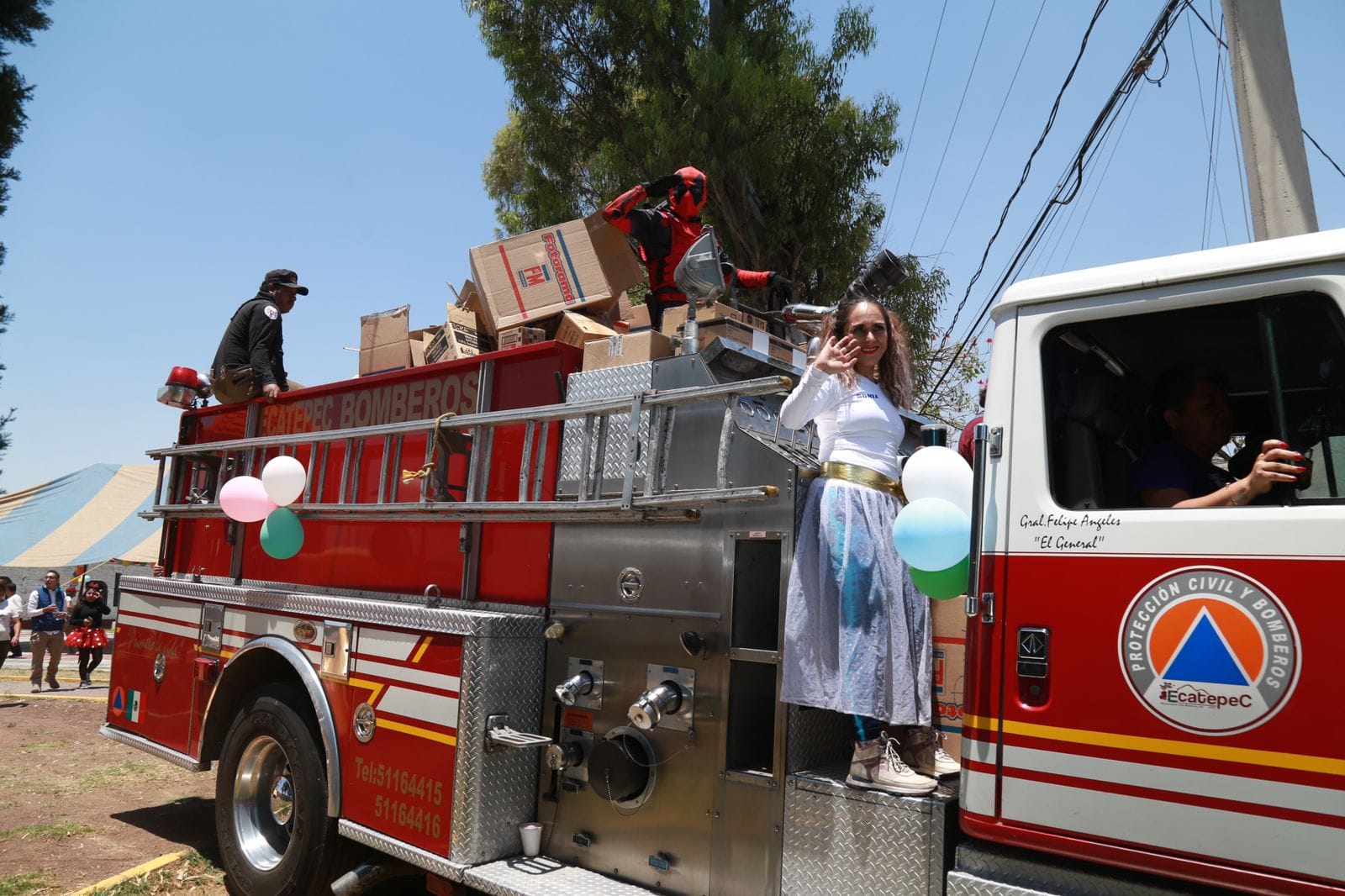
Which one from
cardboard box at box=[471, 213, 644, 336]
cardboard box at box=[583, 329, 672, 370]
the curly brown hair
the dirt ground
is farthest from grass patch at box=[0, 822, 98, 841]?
the curly brown hair

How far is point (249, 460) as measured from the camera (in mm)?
5566

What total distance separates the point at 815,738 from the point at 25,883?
14.2 feet

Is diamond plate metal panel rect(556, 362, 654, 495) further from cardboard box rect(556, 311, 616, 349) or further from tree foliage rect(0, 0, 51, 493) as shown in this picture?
tree foliage rect(0, 0, 51, 493)

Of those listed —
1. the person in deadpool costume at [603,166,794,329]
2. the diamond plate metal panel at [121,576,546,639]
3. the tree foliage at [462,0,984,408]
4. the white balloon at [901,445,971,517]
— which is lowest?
the diamond plate metal panel at [121,576,546,639]

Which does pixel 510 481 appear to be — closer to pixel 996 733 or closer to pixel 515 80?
pixel 996 733

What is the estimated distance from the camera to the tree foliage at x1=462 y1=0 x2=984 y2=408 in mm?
12539

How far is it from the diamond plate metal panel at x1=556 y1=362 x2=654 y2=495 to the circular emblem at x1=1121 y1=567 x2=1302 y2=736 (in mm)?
1849

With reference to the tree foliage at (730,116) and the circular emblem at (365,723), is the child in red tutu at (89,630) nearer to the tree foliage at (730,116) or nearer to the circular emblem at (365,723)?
the tree foliage at (730,116)

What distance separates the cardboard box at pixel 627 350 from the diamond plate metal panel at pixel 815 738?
960 mm

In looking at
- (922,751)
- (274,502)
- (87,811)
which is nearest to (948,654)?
(922,751)

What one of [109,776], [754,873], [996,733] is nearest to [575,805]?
[754,873]

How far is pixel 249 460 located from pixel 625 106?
31.8 ft

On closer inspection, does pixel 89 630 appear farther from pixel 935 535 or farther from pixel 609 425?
pixel 935 535

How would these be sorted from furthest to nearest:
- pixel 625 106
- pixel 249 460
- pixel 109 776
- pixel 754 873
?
pixel 625 106 < pixel 109 776 < pixel 249 460 < pixel 754 873
